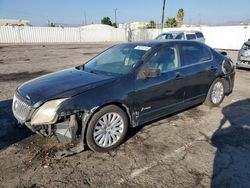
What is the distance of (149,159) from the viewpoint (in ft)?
11.3

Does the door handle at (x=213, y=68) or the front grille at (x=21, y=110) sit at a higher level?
the door handle at (x=213, y=68)

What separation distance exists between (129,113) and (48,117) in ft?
4.29

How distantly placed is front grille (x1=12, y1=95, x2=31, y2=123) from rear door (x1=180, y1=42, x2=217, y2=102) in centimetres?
291

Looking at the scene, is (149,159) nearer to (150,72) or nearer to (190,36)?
(150,72)

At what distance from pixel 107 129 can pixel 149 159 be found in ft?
2.59

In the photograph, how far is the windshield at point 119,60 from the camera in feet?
13.6

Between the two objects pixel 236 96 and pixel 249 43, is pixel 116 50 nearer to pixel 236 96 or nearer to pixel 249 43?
pixel 236 96

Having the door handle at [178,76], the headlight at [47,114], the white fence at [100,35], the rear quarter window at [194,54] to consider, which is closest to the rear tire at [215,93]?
the rear quarter window at [194,54]

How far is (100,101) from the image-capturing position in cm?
347

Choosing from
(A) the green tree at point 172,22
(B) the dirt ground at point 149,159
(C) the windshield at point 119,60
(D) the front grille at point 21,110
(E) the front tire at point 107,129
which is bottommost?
(B) the dirt ground at point 149,159

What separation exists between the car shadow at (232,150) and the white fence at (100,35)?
22.6 metres

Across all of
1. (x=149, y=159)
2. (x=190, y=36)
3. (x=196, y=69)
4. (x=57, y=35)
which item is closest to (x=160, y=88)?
(x=196, y=69)

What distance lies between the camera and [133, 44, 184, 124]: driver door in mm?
3984

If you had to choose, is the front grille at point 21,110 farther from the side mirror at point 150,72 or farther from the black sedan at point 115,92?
the side mirror at point 150,72
